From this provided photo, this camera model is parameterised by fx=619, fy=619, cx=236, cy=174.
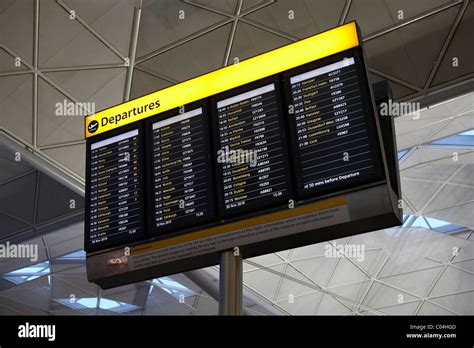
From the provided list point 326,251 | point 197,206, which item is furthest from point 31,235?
point 197,206

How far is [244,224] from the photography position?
22.8ft

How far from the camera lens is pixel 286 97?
317 inches

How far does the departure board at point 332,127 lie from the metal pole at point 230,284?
1099 mm

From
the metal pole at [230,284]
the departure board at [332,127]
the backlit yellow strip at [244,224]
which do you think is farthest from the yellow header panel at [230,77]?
the metal pole at [230,284]

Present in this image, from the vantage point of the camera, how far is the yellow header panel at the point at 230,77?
7949 mm

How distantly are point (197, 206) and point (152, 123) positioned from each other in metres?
1.80

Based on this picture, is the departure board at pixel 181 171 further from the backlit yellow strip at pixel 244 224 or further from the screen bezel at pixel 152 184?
the backlit yellow strip at pixel 244 224

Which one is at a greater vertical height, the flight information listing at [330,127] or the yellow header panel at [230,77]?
the yellow header panel at [230,77]

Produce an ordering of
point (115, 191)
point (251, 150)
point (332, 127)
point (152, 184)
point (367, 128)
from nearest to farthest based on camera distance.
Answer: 1. point (367, 128)
2. point (332, 127)
3. point (251, 150)
4. point (152, 184)
5. point (115, 191)

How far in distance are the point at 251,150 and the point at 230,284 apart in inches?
83.3

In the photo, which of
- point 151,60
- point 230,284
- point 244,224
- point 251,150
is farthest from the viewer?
point 151,60

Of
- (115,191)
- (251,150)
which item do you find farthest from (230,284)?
(115,191)

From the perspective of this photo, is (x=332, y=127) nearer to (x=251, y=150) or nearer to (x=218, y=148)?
(x=251, y=150)

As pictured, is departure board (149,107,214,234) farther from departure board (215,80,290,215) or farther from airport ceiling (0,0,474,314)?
airport ceiling (0,0,474,314)
